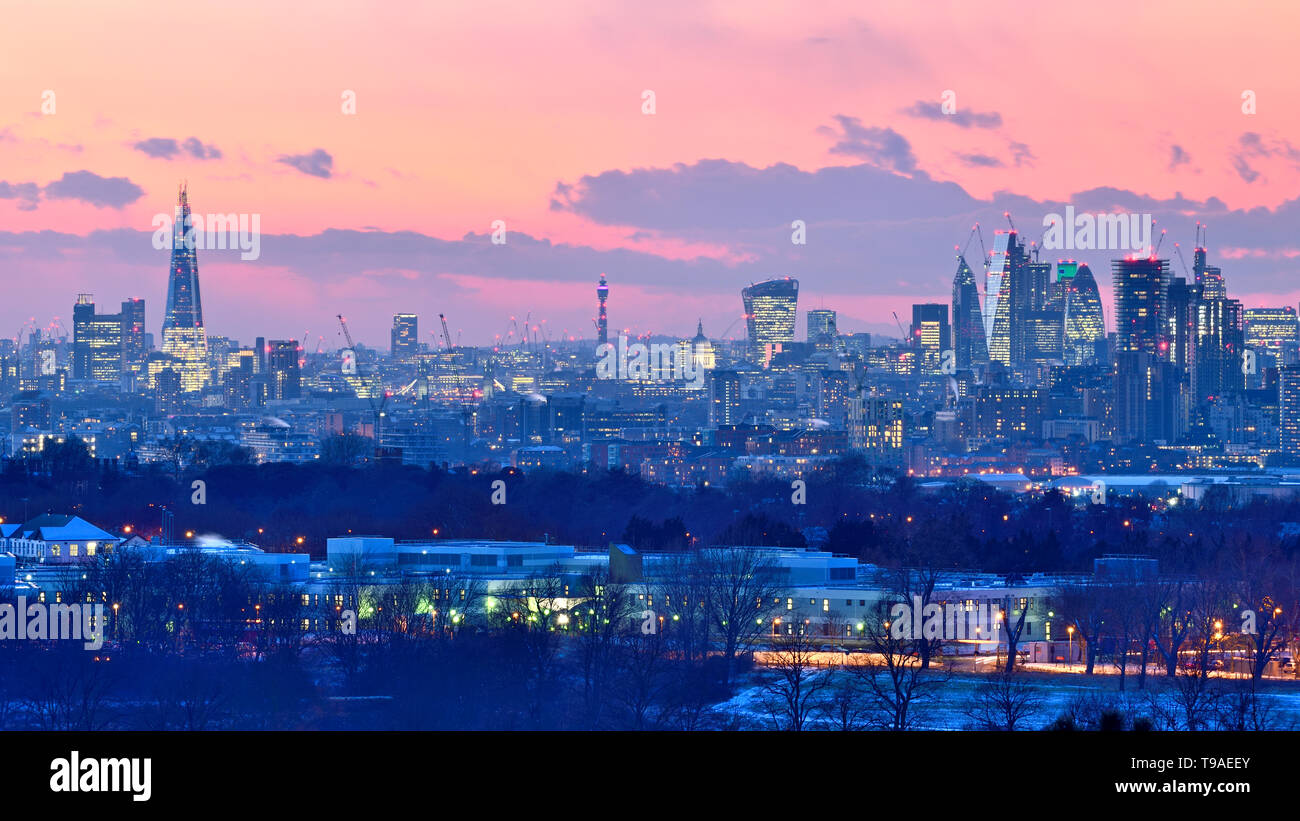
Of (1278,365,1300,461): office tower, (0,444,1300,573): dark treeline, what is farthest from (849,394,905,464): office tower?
(0,444,1300,573): dark treeline

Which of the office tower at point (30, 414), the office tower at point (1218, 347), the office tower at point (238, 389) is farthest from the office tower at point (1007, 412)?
the office tower at point (238, 389)

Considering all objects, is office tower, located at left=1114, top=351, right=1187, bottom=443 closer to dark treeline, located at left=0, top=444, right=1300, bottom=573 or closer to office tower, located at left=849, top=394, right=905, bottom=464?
office tower, located at left=849, top=394, right=905, bottom=464

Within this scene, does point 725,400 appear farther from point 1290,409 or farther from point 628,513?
point 628,513

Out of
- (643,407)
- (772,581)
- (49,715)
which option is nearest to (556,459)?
(643,407)

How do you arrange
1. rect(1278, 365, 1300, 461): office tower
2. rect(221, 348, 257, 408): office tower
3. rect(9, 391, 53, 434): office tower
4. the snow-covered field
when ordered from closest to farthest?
the snow-covered field, rect(1278, 365, 1300, 461): office tower, rect(9, 391, 53, 434): office tower, rect(221, 348, 257, 408): office tower

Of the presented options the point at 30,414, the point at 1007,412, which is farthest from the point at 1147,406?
the point at 30,414

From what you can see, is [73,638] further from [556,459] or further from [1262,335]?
[1262,335]

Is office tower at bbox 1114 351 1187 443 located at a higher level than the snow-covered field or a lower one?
higher
